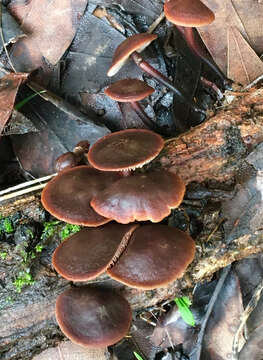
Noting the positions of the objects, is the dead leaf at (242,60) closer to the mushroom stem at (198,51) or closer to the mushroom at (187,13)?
the mushroom stem at (198,51)

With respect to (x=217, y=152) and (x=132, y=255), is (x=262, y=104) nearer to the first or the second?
(x=217, y=152)

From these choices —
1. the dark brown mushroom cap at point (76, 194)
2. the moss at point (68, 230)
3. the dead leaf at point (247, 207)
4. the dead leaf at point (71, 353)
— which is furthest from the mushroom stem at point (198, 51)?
the dead leaf at point (71, 353)

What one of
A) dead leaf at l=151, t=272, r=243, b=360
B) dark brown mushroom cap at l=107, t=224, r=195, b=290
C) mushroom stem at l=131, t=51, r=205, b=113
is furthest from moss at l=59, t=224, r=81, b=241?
mushroom stem at l=131, t=51, r=205, b=113

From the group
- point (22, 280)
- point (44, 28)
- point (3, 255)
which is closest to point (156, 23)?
point (44, 28)

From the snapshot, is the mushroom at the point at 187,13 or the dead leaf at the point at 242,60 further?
the dead leaf at the point at 242,60

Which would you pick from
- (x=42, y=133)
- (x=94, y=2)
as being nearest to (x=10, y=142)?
(x=42, y=133)

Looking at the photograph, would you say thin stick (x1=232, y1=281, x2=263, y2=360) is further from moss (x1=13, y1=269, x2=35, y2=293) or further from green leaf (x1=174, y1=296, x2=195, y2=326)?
moss (x1=13, y1=269, x2=35, y2=293)
